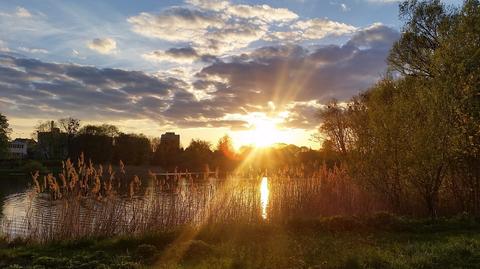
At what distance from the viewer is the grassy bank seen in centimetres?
809

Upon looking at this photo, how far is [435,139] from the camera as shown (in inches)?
616

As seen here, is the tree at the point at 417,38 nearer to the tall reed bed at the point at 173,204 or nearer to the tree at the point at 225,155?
the tall reed bed at the point at 173,204

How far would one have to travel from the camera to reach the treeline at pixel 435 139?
15750 millimetres

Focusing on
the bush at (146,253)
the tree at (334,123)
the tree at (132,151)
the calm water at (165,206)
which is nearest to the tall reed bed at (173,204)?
the calm water at (165,206)

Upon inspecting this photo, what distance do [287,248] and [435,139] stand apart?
8.54 m

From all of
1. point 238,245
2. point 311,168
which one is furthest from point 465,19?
point 238,245

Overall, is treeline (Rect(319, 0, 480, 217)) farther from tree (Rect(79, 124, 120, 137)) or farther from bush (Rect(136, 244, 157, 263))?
tree (Rect(79, 124, 120, 137))

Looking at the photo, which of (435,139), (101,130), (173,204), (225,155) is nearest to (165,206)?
(173,204)

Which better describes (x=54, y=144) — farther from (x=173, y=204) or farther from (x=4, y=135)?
(x=173, y=204)

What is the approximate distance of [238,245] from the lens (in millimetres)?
10219

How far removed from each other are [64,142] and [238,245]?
83.3 metres

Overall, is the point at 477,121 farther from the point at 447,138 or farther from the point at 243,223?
the point at 243,223

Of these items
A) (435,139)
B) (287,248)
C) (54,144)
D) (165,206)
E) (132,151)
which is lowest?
(287,248)

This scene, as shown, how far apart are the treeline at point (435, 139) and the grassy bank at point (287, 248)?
291 cm
